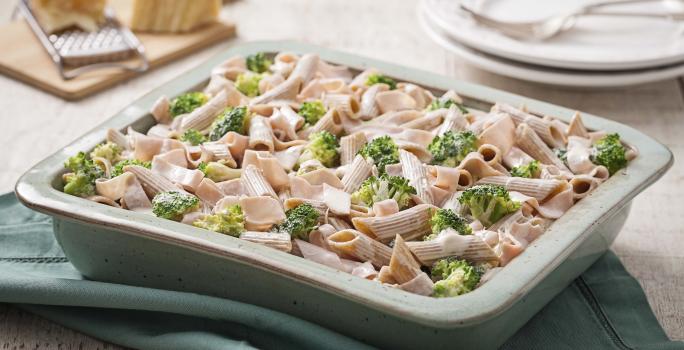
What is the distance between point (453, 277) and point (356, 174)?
63 cm

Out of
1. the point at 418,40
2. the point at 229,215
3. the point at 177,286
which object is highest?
the point at 229,215

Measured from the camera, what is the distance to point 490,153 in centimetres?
324

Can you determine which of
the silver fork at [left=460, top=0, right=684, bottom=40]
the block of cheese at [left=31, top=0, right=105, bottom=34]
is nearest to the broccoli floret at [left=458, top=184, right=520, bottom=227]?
Answer: the silver fork at [left=460, top=0, right=684, bottom=40]

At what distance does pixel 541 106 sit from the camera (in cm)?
354

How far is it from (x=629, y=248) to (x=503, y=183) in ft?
2.27

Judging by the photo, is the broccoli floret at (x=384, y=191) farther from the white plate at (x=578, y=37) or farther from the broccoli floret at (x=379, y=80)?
the white plate at (x=578, y=37)

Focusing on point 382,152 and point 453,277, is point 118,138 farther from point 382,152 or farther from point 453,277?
point 453,277

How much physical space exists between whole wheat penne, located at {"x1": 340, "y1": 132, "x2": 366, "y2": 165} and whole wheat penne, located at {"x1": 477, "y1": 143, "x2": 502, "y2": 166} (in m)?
0.40

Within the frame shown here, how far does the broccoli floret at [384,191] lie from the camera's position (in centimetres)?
299

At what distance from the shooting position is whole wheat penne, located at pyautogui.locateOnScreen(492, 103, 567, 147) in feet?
11.0

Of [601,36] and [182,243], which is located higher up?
[182,243]

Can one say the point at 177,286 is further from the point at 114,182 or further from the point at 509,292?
the point at 509,292

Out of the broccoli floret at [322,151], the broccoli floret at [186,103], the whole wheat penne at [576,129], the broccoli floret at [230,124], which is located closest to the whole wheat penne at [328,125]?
the broccoli floret at [322,151]

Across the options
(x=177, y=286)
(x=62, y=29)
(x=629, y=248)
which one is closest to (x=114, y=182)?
(x=177, y=286)
